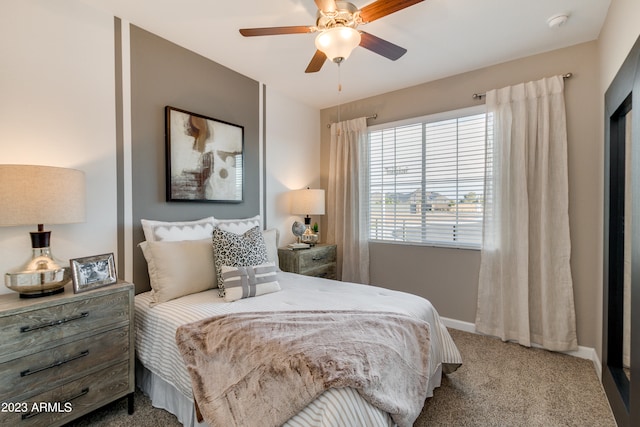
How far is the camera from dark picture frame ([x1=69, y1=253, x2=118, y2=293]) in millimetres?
1697

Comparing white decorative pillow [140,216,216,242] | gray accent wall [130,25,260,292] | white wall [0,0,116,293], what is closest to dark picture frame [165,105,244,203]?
gray accent wall [130,25,260,292]

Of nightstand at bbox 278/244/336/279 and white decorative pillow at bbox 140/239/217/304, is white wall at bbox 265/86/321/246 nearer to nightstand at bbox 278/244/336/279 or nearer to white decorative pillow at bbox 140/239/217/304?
nightstand at bbox 278/244/336/279

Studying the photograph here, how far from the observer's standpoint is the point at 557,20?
2129mm

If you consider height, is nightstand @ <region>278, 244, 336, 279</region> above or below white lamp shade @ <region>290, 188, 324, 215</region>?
below

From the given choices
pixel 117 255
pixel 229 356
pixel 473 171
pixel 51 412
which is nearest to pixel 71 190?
pixel 117 255

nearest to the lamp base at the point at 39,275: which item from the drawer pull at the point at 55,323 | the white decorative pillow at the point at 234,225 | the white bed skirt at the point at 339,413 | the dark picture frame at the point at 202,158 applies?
the drawer pull at the point at 55,323

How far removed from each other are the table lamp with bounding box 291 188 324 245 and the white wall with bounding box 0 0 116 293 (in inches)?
72.4

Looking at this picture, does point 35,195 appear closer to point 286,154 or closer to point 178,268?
point 178,268

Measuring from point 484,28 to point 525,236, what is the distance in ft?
5.73

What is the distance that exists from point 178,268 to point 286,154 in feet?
6.69

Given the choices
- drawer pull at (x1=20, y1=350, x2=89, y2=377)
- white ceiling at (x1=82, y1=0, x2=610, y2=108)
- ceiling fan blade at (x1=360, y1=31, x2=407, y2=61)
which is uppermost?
white ceiling at (x1=82, y1=0, x2=610, y2=108)

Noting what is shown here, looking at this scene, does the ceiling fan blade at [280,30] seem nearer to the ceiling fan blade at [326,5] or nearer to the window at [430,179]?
the ceiling fan blade at [326,5]

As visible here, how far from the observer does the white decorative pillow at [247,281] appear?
201cm

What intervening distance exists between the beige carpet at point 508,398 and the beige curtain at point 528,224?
0.97ft
